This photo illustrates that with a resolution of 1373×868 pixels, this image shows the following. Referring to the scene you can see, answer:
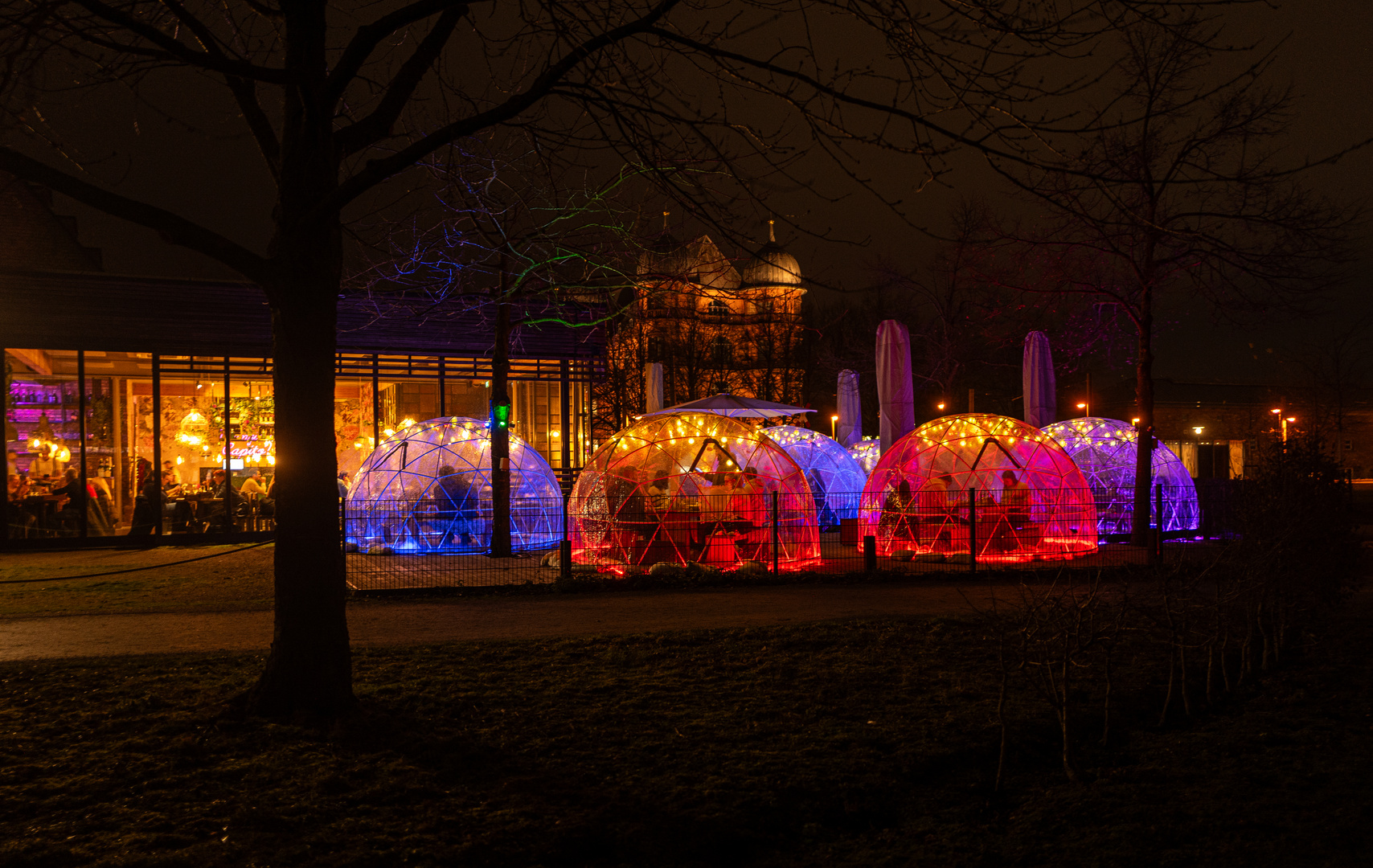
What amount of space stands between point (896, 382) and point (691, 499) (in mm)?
6349

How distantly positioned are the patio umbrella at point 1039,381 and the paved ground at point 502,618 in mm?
9848

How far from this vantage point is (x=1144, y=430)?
52.8 feet

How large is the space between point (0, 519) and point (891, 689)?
1908cm

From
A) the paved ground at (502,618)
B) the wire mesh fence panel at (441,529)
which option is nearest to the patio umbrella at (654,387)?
the wire mesh fence panel at (441,529)

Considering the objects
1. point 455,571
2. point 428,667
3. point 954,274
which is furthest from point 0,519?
point 954,274

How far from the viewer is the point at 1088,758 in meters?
5.74

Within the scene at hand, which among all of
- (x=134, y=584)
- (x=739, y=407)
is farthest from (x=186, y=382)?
(x=739, y=407)

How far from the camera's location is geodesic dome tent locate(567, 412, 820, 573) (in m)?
14.6

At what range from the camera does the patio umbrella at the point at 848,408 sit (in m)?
28.0

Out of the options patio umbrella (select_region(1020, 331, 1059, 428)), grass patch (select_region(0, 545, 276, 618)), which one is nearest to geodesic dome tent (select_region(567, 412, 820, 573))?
grass patch (select_region(0, 545, 276, 618))

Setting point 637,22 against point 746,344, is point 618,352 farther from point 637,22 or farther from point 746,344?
point 637,22

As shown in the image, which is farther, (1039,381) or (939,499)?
(1039,381)

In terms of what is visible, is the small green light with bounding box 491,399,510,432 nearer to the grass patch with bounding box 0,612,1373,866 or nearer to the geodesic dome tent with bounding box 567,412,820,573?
the geodesic dome tent with bounding box 567,412,820,573

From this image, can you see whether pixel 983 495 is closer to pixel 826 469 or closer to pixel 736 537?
pixel 736 537
